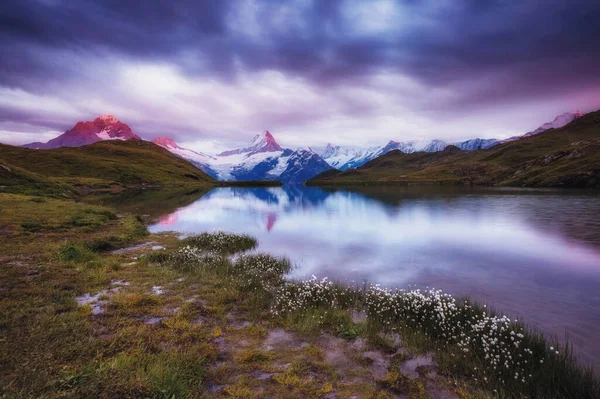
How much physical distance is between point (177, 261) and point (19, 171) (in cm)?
8550

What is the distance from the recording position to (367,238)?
33.2 m

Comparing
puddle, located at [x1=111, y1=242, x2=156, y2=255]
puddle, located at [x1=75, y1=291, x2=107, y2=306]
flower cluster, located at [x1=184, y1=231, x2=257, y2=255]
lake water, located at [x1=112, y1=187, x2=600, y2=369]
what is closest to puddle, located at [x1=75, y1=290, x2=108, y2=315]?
puddle, located at [x1=75, y1=291, x2=107, y2=306]

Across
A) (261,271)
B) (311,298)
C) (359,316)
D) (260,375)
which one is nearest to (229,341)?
(260,375)

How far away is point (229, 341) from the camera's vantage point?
34.2ft

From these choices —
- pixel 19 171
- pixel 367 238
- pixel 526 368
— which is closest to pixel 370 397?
pixel 526 368

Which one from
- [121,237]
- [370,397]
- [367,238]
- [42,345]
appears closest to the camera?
[370,397]

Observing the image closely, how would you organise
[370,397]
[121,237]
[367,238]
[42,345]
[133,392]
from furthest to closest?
[367,238] → [121,237] → [42,345] → [370,397] → [133,392]

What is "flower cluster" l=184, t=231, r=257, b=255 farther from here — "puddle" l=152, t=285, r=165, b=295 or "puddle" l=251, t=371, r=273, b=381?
"puddle" l=251, t=371, r=273, b=381

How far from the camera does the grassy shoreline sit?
7.57 meters

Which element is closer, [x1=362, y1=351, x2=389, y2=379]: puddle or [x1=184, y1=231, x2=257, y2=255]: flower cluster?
[x1=362, y1=351, x2=389, y2=379]: puddle

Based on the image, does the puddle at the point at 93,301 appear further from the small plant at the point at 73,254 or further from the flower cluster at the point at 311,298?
the flower cluster at the point at 311,298

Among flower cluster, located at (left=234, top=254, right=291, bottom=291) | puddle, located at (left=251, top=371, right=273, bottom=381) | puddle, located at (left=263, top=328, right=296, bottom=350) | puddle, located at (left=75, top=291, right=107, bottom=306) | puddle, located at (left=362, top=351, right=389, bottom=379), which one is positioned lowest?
flower cluster, located at (left=234, top=254, right=291, bottom=291)

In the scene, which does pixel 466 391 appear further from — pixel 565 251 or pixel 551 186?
pixel 551 186

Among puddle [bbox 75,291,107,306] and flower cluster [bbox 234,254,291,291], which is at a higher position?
puddle [bbox 75,291,107,306]
